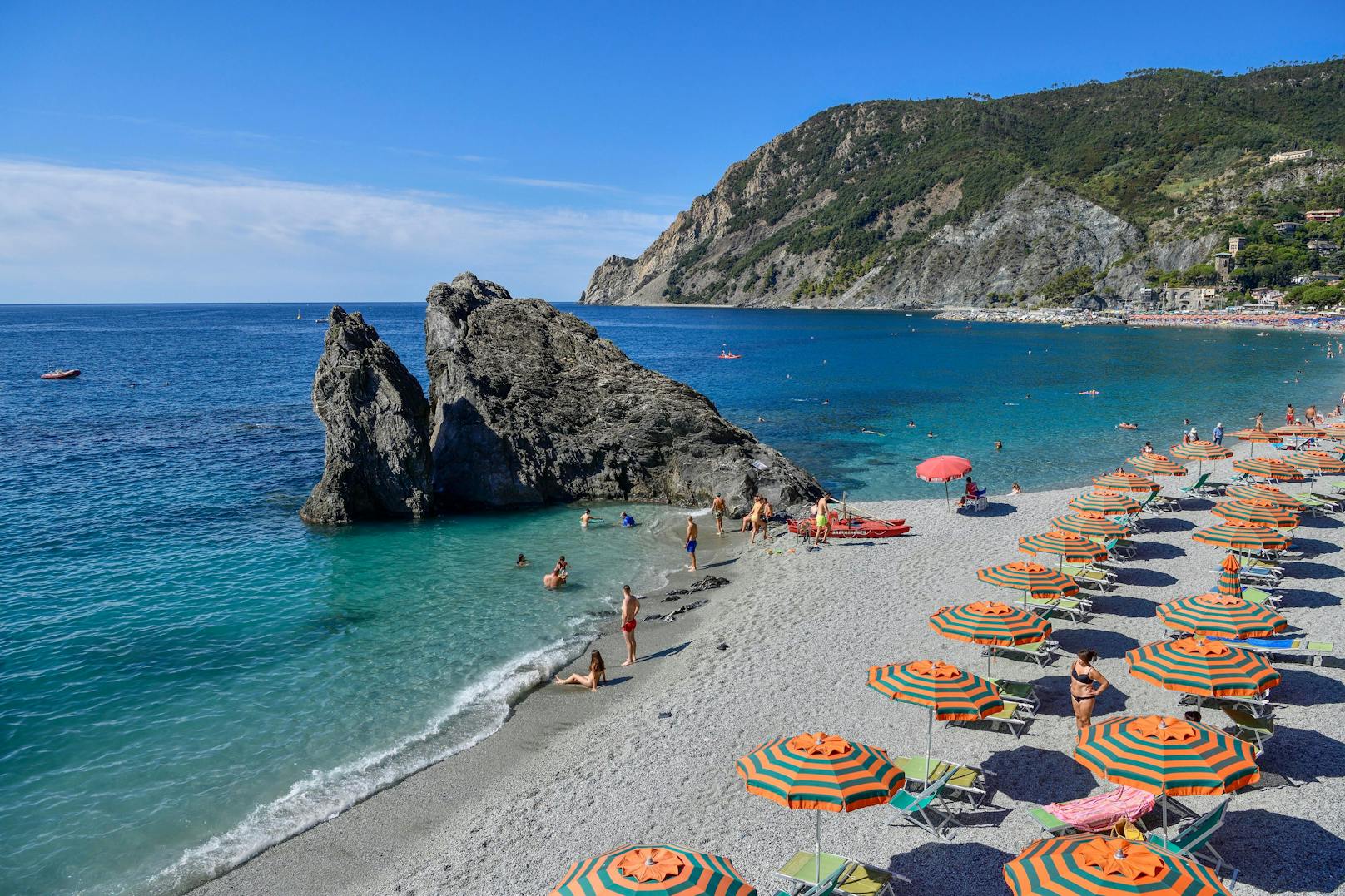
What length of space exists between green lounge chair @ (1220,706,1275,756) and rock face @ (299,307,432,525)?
24.0 metres

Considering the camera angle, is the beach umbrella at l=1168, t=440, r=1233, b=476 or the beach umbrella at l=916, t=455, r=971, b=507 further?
the beach umbrella at l=1168, t=440, r=1233, b=476

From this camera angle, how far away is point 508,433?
30156 mm

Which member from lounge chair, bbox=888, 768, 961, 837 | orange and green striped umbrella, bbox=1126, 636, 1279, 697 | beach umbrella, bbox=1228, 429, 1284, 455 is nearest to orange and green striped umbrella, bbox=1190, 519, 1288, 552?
orange and green striped umbrella, bbox=1126, 636, 1279, 697

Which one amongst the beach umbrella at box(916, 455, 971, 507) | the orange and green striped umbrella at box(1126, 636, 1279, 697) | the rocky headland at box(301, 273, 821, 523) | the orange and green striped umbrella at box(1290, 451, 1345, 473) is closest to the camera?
the orange and green striped umbrella at box(1126, 636, 1279, 697)

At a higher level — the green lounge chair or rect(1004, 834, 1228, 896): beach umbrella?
rect(1004, 834, 1228, 896): beach umbrella

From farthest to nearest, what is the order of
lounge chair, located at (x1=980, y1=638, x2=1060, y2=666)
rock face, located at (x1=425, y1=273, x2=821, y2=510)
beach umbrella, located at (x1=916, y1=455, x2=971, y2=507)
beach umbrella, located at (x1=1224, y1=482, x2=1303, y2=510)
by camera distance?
rock face, located at (x1=425, y1=273, x2=821, y2=510) → beach umbrella, located at (x1=916, y1=455, x2=971, y2=507) → beach umbrella, located at (x1=1224, y1=482, x2=1303, y2=510) → lounge chair, located at (x1=980, y1=638, x2=1060, y2=666)

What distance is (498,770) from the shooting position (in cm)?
1301

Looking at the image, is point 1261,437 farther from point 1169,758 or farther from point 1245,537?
point 1169,758

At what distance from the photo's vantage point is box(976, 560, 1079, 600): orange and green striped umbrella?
1606cm

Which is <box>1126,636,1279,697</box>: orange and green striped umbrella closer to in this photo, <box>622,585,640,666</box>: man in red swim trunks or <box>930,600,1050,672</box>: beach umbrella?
<box>930,600,1050,672</box>: beach umbrella

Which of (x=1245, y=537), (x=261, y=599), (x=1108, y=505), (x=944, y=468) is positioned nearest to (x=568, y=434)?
(x=261, y=599)

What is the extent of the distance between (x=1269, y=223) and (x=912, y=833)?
190717 millimetres

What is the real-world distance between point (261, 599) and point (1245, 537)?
24.4 metres

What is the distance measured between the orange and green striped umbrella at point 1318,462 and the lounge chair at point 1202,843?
864 inches
